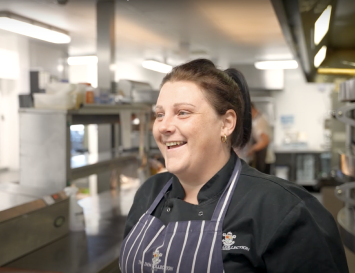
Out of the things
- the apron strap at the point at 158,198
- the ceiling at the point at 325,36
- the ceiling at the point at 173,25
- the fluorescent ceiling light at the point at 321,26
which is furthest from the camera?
the ceiling at the point at 173,25

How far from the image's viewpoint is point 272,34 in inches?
195

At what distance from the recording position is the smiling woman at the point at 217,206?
1089 millimetres

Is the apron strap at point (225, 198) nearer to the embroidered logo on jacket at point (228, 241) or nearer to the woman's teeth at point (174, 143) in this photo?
the embroidered logo on jacket at point (228, 241)

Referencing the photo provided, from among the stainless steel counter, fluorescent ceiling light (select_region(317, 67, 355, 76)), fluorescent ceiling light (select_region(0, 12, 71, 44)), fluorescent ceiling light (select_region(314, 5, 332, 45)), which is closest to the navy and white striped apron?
the stainless steel counter

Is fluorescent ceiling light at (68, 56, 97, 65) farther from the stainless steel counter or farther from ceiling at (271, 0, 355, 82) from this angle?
the stainless steel counter

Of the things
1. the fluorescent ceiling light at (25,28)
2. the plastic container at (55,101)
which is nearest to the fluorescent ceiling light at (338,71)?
the fluorescent ceiling light at (25,28)

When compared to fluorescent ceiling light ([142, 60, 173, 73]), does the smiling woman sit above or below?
below

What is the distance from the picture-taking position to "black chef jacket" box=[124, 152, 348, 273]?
3.54 ft

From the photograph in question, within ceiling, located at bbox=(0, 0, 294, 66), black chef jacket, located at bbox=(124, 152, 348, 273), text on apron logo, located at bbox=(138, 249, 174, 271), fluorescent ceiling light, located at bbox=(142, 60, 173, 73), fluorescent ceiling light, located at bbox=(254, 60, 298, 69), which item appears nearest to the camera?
black chef jacket, located at bbox=(124, 152, 348, 273)

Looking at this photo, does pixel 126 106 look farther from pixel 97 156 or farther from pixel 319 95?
pixel 319 95

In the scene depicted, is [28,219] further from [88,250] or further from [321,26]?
[321,26]

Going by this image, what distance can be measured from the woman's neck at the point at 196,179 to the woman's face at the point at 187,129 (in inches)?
0.7

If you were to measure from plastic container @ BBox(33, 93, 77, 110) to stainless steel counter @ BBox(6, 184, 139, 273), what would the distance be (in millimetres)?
737

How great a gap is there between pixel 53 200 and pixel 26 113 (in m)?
0.64
